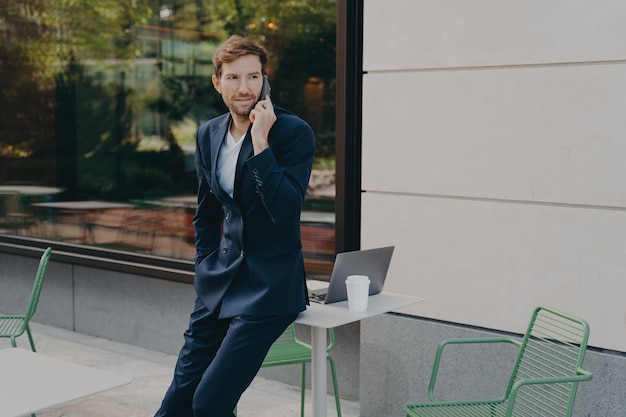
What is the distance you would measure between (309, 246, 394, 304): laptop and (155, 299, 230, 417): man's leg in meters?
0.52

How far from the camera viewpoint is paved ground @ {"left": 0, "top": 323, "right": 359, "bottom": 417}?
4.88 metres

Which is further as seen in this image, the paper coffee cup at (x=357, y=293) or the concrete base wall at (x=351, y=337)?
the concrete base wall at (x=351, y=337)

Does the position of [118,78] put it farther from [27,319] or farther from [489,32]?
[489,32]

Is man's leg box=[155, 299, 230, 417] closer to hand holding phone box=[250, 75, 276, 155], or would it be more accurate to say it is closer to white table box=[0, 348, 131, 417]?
white table box=[0, 348, 131, 417]

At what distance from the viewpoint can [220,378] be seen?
2857 millimetres

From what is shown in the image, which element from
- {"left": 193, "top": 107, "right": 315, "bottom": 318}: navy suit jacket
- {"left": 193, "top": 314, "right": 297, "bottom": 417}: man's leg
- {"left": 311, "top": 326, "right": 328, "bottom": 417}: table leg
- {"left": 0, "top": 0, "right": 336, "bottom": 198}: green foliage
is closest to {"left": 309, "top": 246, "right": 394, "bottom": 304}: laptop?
{"left": 311, "top": 326, "right": 328, "bottom": 417}: table leg

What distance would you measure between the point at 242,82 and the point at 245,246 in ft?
1.93

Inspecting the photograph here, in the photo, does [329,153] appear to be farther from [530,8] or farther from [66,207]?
[66,207]

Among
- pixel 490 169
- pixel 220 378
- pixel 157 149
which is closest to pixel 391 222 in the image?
pixel 490 169

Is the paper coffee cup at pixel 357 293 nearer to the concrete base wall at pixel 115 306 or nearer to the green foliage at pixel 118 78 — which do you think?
the concrete base wall at pixel 115 306

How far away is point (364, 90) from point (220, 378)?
2.24 m

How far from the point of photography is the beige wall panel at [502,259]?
3.89 meters

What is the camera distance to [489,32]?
13.6ft

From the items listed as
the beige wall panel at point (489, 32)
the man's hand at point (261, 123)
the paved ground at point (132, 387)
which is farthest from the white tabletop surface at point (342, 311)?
the paved ground at point (132, 387)
